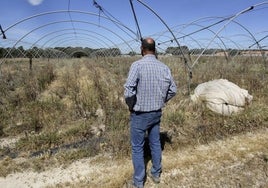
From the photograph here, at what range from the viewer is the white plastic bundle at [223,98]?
4883 mm

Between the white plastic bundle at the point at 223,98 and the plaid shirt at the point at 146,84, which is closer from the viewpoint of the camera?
the plaid shirt at the point at 146,84

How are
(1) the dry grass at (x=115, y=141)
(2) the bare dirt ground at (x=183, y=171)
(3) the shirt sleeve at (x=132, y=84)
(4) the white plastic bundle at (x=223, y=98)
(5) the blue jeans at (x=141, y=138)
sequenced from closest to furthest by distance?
(3) the shirt sleeve at (x=132, y=84) < (5) the blue jeans at (x=141, y=138) < (2) the bare dirt ground at (x=183, y=171) < (1) the dry grass at (x=115, y=141) < (4) the white plastic bundle at (x=223, y=98)

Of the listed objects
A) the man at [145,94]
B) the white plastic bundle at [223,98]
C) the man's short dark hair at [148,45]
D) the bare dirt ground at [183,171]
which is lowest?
the bare dirt ground at [183,171]

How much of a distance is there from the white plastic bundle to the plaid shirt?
265 cm

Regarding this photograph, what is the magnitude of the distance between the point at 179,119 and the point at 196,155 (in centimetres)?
109

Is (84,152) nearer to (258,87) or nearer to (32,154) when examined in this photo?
(32,154)

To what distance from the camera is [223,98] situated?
4.91 meters

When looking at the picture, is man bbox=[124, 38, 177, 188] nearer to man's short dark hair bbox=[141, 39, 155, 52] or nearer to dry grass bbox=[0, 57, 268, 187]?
man's short dark hair bbox=[141, 39, 155, 52]

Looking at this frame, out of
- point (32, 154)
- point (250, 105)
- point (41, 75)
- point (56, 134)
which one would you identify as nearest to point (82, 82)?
point (41, 75)

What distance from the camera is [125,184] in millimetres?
2838

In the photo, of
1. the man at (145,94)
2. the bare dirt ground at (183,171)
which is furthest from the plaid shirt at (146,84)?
the bare dirt ground at (183,171)

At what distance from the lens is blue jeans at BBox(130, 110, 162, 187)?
8.50 feet

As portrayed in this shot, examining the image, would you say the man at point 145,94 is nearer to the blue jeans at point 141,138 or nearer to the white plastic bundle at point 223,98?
the blue jeans at point 141,138

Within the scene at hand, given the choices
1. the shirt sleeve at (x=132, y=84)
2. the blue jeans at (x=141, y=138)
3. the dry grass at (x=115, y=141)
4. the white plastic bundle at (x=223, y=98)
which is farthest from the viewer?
the white plastic bundle at (x=223, y=98)
